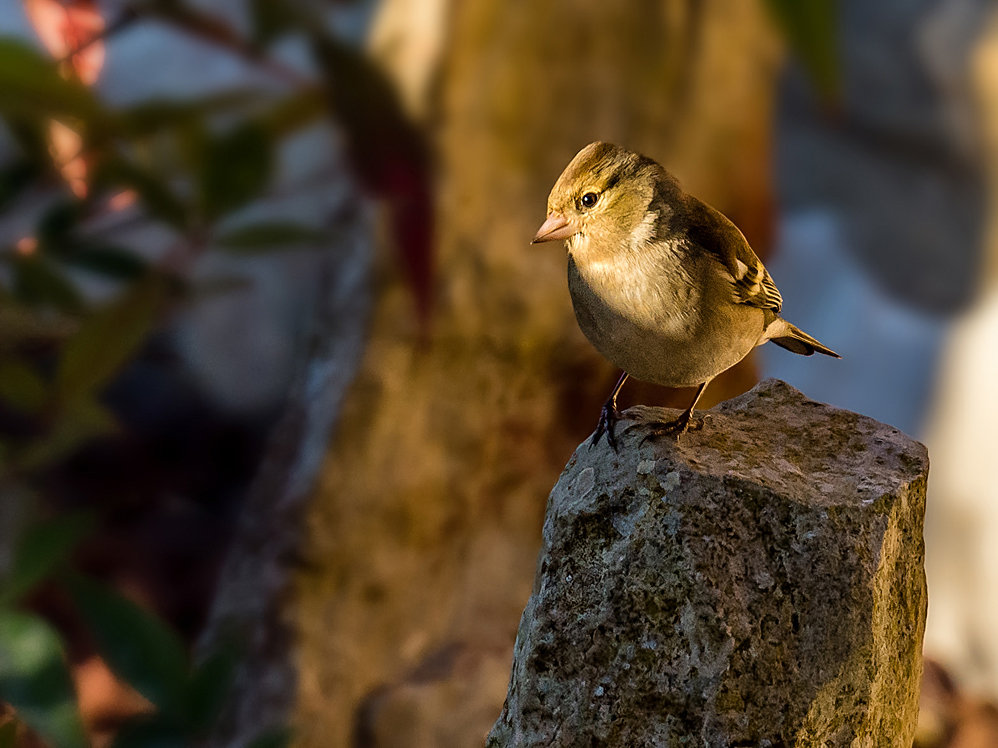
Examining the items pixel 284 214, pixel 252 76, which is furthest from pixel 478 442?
pixel 252 76

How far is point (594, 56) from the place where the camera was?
1673 mm

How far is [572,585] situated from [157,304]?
4.26 feet

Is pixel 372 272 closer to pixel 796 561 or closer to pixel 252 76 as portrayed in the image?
pixel 252 76

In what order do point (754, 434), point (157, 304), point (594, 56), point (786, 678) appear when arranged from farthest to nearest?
point (157, 304)
point (594, 56)
point (754, 434)
point (786, 678)

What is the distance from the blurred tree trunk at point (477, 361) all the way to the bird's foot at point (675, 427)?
649mm

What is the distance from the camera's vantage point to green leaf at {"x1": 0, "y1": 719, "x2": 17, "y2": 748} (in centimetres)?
140

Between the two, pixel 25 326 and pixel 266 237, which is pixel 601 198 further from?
pixel 25 326

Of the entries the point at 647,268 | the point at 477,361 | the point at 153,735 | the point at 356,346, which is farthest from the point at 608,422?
the point at 153,735

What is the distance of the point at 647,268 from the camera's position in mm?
843

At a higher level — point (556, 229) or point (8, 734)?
point (556, 229)

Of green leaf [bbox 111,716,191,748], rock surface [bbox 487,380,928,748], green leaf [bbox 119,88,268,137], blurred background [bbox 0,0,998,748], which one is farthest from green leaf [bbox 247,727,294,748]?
green leaf [bbox 119,88,268,137]

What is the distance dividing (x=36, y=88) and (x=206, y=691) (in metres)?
1.11

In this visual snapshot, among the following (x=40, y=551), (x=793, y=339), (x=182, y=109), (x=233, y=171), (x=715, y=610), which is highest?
(x=182, y=109)

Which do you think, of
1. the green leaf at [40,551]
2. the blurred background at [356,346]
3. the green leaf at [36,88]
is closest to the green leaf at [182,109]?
the blurred background at [356,346]
